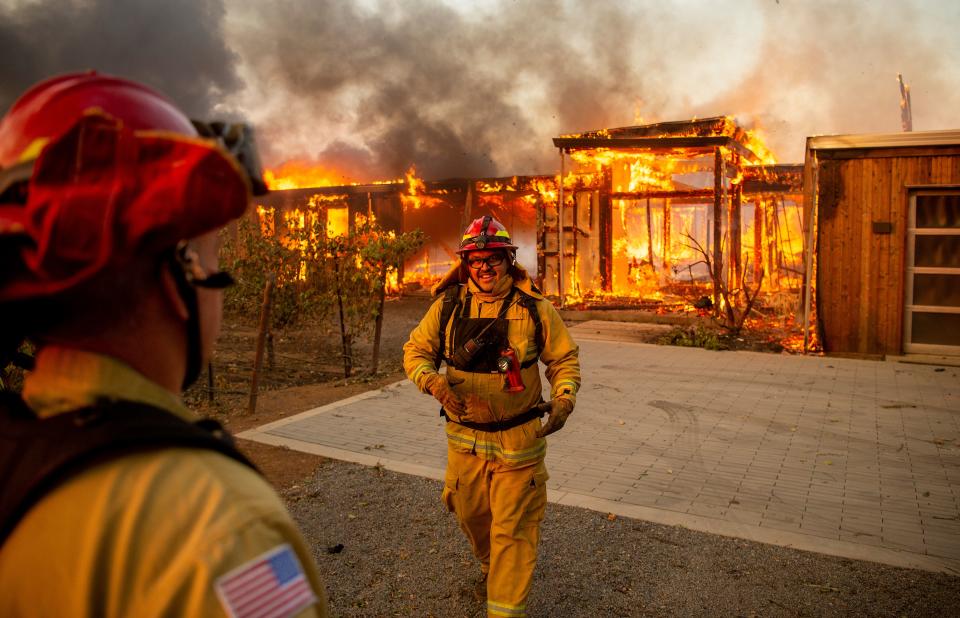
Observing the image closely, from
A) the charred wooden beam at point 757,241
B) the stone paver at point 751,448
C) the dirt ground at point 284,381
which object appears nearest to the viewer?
the stone paver at point 751,448

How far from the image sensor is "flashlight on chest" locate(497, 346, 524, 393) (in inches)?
135

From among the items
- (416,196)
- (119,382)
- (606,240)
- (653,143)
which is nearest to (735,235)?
(653,143)

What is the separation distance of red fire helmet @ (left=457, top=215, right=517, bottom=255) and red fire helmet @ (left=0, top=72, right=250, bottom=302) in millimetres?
2627

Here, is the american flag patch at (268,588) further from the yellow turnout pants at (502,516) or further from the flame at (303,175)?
the flame at (303,175)

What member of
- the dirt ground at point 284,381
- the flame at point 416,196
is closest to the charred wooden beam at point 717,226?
the dirt ground at point 284,381

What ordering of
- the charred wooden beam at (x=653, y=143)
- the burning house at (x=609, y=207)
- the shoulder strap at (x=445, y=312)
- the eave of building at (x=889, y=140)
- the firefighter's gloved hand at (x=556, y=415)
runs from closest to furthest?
the firefighter's gloved hand at (x=556, y=415), the shoulder strap at (x=445, y=312), the eave of building at (x=889, y=140), the charred wooden beam at (x=653, y=143), the burning house at (x=609, y=207)

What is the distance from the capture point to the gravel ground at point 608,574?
3.58 metres

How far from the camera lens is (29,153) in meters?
0.93

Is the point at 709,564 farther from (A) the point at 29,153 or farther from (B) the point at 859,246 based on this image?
(B) the point at 859,246

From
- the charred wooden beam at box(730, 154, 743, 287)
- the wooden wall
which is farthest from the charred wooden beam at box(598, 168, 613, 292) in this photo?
the wooden wall

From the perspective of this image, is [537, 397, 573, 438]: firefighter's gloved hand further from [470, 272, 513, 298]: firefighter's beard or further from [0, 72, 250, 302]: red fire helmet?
[0, 72, 250, 302]: red fire helmet

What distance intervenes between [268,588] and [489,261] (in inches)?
112

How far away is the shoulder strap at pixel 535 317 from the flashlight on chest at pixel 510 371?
0.21 m

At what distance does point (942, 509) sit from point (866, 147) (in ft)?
25.5
